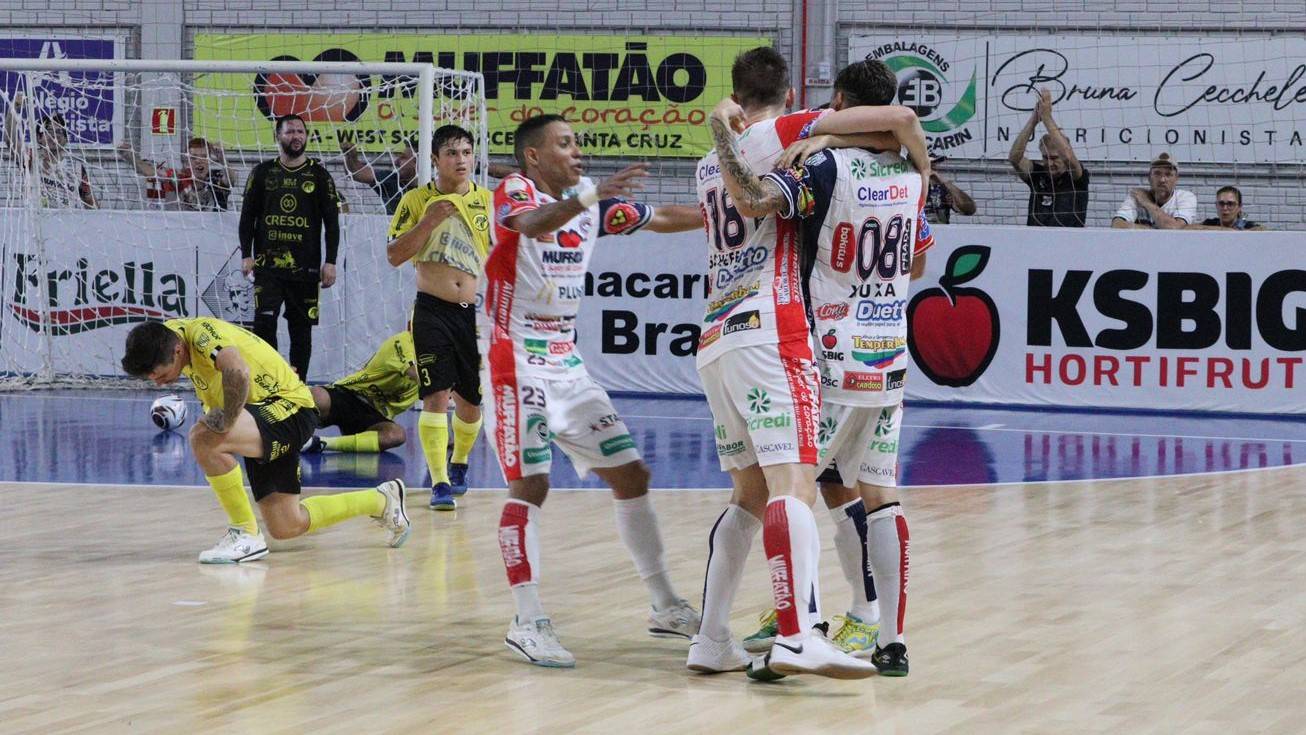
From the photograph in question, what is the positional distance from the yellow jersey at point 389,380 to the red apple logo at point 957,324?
4.51 meters

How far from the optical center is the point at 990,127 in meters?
18.2

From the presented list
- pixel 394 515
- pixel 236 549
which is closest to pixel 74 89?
pixel 394 515

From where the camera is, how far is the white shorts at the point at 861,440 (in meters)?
5.42

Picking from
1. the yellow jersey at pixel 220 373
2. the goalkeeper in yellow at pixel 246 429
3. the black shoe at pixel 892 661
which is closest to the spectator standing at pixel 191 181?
the yellow jersey at pixel 220 373

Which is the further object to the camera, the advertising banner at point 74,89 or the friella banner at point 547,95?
the friella banner at point 547,95

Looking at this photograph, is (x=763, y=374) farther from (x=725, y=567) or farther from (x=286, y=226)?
(x=286, y=226)

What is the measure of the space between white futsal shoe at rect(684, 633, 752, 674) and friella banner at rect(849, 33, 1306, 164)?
13394 mm

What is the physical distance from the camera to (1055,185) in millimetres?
15055

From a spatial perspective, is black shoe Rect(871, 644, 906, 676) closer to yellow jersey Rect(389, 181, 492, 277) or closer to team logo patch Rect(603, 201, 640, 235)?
team logo patch Rect(603, 201, 640, 235)

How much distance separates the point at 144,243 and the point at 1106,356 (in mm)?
8434

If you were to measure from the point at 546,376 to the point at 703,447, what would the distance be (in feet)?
19.4

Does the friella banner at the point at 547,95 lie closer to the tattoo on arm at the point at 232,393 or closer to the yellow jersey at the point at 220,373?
the yellow jersey at the point at 220,373

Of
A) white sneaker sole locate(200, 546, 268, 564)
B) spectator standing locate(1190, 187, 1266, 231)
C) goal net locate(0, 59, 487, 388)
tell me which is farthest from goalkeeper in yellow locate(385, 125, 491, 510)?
spectator standing locate(1190, 187, 1266, 231)

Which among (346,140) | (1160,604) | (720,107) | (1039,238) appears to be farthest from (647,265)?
(720,107)
